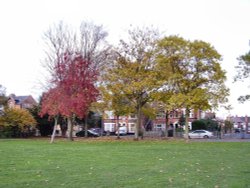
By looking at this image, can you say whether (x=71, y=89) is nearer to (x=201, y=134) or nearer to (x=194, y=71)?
(x=194, y=71)

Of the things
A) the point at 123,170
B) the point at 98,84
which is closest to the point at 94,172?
Answer: the point at 123,170

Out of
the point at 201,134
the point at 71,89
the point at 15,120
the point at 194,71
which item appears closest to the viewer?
the point at 71,89

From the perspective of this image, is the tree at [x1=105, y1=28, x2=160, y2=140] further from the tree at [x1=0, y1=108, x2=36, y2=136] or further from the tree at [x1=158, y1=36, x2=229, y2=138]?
the tree at [x1=0, y1=108, x2=36, y2=136]

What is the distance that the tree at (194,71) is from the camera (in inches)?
1572

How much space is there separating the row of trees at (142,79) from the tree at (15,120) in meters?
12.0

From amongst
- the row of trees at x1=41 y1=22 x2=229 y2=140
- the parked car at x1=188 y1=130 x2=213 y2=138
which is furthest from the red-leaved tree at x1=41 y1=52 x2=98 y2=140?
the parked car at x1=188 y1=130 x2=213 y2=138

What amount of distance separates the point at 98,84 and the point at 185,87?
9.99 metres

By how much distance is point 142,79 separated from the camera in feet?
136

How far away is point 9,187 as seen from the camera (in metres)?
9.72

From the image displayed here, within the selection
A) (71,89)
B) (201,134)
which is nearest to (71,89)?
(71,89)

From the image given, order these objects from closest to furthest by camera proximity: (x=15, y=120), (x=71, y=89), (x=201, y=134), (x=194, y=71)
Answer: (x=71, y=89), (x=194, y=71), (x=15, y=120), (x=201, y=134)

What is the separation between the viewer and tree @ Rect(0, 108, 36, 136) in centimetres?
5325

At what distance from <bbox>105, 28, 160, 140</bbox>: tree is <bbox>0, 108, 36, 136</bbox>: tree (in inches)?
689

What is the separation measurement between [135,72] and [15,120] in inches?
843
